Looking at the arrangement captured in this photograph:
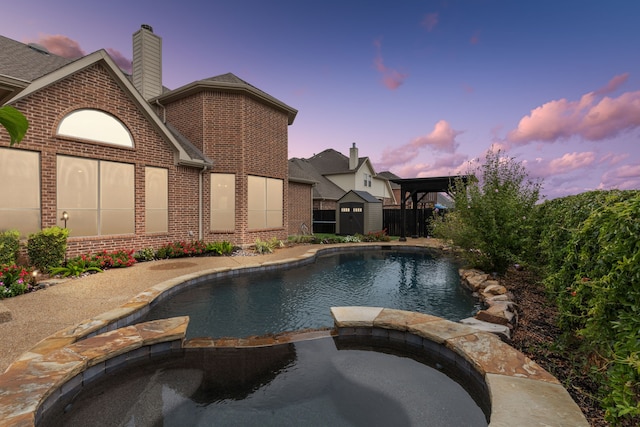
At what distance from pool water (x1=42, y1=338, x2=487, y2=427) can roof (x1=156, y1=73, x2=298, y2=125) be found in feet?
34.5

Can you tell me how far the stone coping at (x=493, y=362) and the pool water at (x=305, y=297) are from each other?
3.10ft

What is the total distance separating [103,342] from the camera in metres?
3.51

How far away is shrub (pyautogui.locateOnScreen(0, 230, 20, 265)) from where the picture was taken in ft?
20.1

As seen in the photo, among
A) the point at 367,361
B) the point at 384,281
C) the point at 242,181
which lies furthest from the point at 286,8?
the point at 367,361

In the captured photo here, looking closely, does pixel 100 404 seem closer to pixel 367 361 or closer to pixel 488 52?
pixel 367 361

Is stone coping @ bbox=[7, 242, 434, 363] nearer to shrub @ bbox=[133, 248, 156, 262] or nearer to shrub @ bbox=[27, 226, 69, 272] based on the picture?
shrub @ bbox=[133, 248, 156, 262]

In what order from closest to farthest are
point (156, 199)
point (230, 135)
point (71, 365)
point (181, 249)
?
point (71, 365)
point (181, 249)
point (156, 199)
point (230, 135)

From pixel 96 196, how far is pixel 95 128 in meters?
2.03

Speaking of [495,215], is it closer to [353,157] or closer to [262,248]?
[262,248]

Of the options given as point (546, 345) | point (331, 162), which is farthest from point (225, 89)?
point (331, 162)

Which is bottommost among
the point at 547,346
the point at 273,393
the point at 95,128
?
the point at 273,393

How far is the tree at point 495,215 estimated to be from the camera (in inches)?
278

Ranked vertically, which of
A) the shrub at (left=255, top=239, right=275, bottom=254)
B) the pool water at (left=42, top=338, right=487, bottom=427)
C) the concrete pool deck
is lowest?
the pool water at (left=42, top=338, right=487, bottom=427)

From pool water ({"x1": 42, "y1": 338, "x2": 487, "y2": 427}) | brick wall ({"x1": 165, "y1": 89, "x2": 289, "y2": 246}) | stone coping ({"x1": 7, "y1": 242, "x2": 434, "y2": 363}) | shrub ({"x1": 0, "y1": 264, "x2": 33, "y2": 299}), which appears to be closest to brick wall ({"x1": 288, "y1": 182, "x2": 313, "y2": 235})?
brick wall ({"x1": 165, "y1": 89, "x2": 289, "y2": 246})
